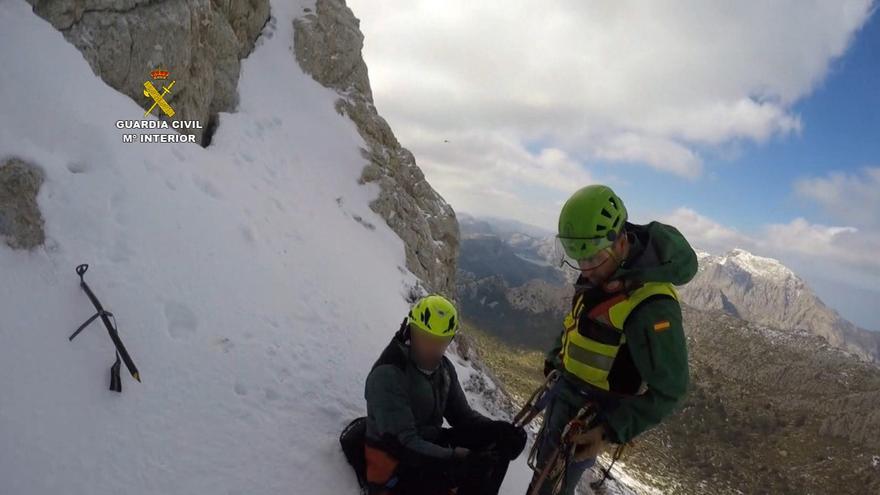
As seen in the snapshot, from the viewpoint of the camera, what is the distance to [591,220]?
177 inches

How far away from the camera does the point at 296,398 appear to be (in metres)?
6.82

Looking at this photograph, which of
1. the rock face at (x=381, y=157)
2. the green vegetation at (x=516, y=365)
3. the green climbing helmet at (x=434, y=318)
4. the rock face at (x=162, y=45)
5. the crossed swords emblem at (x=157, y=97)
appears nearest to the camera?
the green climbing helmet at (x=434, y=318)

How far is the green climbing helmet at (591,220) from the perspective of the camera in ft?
14.7

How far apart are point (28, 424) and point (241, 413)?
2.20 m

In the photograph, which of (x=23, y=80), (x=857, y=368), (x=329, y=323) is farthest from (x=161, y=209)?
(x=857, y=368)

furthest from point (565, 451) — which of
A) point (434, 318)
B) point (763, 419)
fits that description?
point (763, 419)

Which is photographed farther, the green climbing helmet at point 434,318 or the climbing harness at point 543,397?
the climbing harness at point 543,397

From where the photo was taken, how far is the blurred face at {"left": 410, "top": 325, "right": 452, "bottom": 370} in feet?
17.9

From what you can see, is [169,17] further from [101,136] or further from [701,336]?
[701,336]

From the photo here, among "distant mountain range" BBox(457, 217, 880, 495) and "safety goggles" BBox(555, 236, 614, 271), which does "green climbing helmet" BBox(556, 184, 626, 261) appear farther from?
"distant mountain range" BBox(457, 217, 880, 495)

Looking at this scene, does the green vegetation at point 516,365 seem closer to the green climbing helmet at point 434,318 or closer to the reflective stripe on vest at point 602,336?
the green climbing helmet at point 434,318

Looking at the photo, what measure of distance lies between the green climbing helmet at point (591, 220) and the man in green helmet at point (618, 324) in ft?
0.03

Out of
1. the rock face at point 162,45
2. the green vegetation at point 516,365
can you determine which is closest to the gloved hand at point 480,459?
the rock face at point 162,45

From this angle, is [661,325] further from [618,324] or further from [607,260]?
[607,260]
